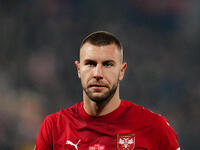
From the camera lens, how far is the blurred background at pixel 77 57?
6219mm

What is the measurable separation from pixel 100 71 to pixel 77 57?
435cm

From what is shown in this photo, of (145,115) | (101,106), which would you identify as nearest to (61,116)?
(101,106)

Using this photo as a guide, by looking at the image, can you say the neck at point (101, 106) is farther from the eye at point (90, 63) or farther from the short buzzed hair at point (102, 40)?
the short buzzed hair at point (102, 40)

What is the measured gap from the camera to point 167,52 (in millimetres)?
6852

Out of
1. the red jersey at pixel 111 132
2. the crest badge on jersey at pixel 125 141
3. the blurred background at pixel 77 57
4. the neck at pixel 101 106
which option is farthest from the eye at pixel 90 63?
the blurred background at pixel 77 57

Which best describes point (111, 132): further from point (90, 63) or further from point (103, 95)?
point (90, 63)

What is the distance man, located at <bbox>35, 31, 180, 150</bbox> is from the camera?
8.41ft

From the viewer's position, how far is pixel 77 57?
6.82 metres

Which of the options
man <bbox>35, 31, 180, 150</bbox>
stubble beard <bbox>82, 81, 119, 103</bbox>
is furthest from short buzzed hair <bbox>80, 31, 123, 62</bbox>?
stubble beard <bbox>82, 81, 119, 103</bbox>

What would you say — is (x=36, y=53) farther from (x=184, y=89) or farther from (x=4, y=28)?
(x=184, y=89)

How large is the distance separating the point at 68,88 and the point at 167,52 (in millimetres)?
2386

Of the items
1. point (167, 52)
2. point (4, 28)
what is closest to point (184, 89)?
point (167, 52)

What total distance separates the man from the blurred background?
3.32 meters

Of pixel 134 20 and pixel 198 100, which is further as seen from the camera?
pixel 134 20
